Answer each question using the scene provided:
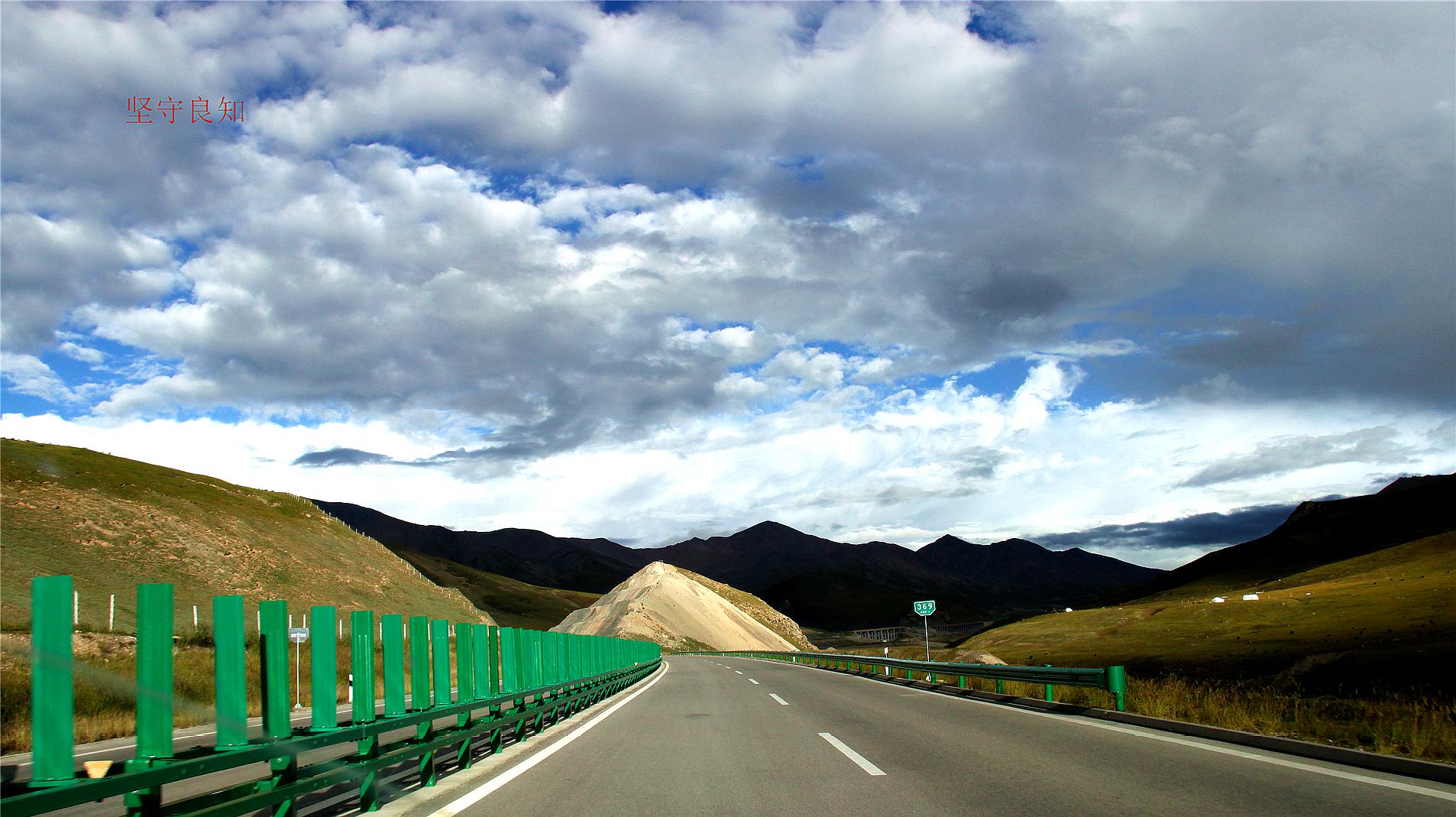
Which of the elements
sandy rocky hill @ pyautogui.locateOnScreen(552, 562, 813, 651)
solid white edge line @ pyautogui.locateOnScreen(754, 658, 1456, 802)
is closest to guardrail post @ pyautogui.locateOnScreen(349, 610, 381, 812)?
solid white edge line @ pyautogui.locateOnScreen(754, 658, 1456, 802)

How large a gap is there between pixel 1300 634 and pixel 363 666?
8382cm

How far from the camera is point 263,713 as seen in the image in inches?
247

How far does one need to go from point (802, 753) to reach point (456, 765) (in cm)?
429

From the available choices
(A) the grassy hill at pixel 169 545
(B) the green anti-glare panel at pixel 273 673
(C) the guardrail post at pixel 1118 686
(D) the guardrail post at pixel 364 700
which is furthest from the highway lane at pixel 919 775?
(A) the grassy hill at pixel 169 545

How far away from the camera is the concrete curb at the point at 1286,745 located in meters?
8.16

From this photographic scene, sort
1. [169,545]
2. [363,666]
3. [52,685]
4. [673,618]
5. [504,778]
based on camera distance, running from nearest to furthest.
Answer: [52,685], [363,666], [504,778], [169,545], [673,618]

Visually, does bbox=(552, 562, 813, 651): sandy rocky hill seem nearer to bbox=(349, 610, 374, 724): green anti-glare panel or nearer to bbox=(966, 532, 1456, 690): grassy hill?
bbox=(966, 532, 1456, 690): grassy hill

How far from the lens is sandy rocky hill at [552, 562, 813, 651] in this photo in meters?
112

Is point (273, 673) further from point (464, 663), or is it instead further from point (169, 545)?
point (169, 545)

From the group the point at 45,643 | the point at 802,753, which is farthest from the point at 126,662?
the point at 45,643

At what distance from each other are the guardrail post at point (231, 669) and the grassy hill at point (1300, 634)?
73.4ft

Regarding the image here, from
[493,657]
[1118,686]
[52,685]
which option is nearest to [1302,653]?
[1118,686]

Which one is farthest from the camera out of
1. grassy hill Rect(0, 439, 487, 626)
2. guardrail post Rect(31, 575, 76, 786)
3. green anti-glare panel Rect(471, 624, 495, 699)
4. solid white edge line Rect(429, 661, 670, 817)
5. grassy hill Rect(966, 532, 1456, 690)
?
grassy hill Rect(0, 439, 487, 626)

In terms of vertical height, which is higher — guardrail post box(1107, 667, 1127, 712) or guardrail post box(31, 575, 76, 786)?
guardrail post box(31, 575, 76, 786)
